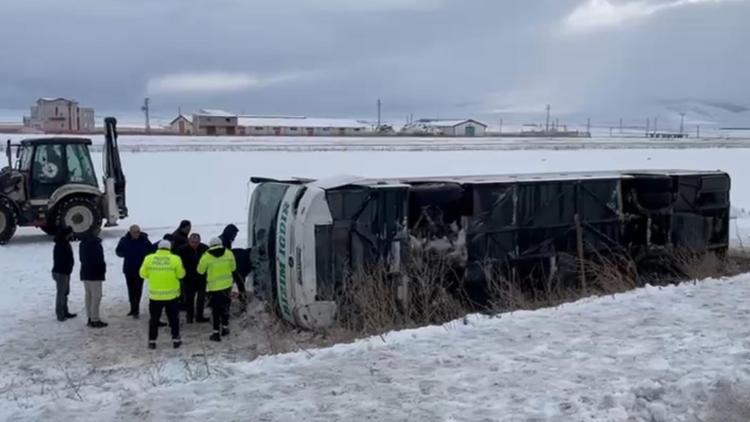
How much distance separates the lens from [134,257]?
35.0ft

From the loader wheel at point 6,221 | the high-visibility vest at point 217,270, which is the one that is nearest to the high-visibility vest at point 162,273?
the high-visibility vest at point 217,270

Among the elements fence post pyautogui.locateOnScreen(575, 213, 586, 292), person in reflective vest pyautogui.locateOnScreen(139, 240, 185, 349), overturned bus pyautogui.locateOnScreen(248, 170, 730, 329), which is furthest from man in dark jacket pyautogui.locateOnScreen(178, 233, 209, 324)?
fence post pyautogui.locateOnScreen(575, 213, 586, 292)

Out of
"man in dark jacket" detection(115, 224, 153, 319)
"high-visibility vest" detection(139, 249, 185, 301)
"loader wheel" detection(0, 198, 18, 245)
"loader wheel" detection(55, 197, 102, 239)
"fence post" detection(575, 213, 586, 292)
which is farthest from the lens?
"loader wheel" detection(55, 197, 102, 239)

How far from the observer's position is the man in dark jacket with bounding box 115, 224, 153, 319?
10.7 metres

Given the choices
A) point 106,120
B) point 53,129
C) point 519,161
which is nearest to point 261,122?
point 53,129

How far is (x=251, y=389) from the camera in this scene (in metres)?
5.48

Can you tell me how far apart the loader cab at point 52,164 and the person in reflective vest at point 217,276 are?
29.5ft

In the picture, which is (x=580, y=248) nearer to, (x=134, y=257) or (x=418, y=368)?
(x=418, y=368)

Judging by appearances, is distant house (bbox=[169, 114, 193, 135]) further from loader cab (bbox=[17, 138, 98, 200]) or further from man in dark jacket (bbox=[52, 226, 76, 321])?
man in dark jacket (bbox=[52, 226, 76, 321])

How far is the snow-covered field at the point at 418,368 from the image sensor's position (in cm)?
516

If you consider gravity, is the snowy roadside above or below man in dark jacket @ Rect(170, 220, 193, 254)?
below

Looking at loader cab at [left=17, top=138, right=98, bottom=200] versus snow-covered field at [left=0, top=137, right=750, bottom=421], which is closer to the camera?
snow-covered field at [left=0, top=137, right=750, bottom=421]

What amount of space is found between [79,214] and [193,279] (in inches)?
304

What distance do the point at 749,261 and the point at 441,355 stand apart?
9.47 meters
